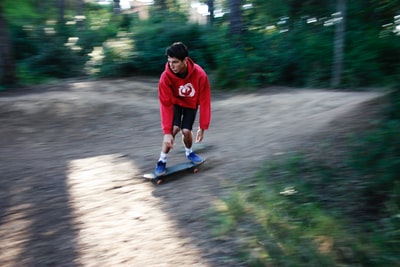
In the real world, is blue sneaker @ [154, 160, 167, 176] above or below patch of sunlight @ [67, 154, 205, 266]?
above

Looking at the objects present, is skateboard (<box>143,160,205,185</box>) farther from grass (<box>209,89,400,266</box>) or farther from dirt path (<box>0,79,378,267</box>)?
grass (<box>209,89,400,266</box>)

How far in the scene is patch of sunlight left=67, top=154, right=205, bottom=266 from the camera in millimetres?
3631

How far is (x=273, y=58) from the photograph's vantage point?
43.1ft

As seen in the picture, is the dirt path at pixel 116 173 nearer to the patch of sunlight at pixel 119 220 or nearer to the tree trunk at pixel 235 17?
the patch of sunlight at pixel 119 220

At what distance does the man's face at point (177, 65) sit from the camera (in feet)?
16.1

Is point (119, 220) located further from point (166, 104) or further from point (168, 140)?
point (166, 104)

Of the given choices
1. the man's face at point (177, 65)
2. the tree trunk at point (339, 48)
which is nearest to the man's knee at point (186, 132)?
the man's face at point (177, 65)

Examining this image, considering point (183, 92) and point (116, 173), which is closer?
point (183, 92)

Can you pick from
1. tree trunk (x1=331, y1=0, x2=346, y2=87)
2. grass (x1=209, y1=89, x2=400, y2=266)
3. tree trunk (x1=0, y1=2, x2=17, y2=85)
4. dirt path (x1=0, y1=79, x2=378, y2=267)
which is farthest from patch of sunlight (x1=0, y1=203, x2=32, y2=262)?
tree trunk (x1=331, y1=0, x2=346, y2=87)

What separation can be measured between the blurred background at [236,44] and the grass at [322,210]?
7313 millimetres

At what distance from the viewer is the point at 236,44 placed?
13.4m

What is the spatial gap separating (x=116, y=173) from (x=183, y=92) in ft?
4.63

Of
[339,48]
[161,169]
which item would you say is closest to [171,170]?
[161,169]

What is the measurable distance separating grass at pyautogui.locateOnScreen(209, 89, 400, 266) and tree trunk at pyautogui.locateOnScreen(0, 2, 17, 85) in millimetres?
8584
